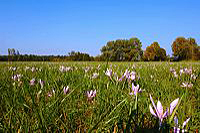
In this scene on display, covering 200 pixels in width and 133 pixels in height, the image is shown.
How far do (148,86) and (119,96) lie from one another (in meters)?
0.99

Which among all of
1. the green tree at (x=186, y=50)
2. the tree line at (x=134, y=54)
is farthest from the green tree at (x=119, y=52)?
the green tree at (x=186, y=50)

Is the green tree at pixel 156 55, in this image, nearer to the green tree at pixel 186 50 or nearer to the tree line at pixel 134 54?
the tree line at pixel 134 54

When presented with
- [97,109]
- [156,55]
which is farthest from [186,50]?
[97,109]

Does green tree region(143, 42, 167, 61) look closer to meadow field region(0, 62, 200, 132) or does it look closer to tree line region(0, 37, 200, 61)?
tree line region(0, 37, 200, 61)

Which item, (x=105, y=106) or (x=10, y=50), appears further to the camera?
(x=10, y=50)

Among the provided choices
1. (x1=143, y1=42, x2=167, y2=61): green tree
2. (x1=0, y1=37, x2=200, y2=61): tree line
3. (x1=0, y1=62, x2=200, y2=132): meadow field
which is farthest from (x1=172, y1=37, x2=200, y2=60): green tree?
(x1=0, y1=62, x2=200, y2=132): meadow field

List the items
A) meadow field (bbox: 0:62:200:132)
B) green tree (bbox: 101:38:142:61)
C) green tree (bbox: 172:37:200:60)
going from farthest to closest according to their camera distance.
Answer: green tree (bbox: 172:37:200:60) < green tree (bbox: 101:38:142:61) < meadow field (bbox: 0:62:200:132)

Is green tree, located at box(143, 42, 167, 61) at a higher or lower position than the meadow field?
higher

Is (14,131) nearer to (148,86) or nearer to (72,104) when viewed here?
(72,104)

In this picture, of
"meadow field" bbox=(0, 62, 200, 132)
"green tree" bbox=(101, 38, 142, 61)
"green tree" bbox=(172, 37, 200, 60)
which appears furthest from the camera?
"green tree" bbox=(172, 37, 200, 60)

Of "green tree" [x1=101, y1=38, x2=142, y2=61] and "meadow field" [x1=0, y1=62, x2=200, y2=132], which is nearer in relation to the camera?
"meadow field" [x1=0, y1=62, x2=200, y2=132]

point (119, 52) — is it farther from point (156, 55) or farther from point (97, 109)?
point (156, 55)

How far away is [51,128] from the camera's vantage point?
1276 millimetres

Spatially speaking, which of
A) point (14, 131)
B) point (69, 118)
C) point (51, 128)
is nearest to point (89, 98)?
point (69, 118)
